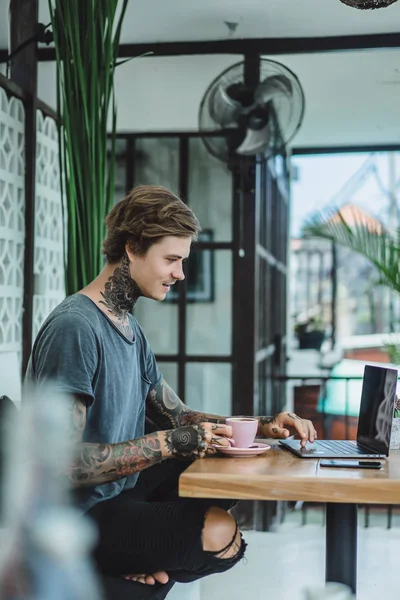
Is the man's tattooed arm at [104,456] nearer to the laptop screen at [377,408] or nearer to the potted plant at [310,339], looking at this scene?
the laptop screen at [377,408]

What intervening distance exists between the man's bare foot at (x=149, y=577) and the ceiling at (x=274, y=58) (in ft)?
8.14

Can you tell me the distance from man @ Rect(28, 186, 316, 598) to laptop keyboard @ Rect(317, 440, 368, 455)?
62 millimetres

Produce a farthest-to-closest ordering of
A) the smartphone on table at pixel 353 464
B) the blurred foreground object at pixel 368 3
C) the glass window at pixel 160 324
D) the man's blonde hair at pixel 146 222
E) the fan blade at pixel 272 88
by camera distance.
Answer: the glass window at pixel 160 324 < the fan blade at pixel 272 88 < the blurred foreground object at pixel 368 3 < the man's blonde hair at pixel 146 222 < the smartphone on table at pixel 353 464

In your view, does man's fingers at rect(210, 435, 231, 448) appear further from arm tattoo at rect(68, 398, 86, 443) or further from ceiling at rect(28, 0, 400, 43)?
ceiling at rect(28, 0, 400, 43)

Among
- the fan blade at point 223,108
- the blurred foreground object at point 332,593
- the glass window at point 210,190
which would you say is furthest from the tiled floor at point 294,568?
the fan blade at point 223,108

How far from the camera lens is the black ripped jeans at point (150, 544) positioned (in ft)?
5.71

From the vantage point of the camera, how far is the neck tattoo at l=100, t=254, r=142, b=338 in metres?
1.91

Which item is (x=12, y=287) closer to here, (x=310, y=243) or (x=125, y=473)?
(x=125, y=473)

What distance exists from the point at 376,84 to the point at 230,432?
3.28 meters

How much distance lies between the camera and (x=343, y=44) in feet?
12.0

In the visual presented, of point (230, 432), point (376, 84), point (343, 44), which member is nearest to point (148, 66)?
point (343, 44)

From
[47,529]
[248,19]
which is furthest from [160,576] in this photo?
[248,19]

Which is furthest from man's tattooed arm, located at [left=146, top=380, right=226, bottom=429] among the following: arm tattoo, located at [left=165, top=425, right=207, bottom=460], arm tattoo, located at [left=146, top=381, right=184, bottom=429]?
arm tattoo, located at [left=165, top=425, right=207, bottom=460]

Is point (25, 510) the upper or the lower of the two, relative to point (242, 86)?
lower
